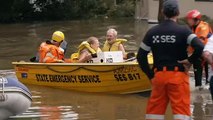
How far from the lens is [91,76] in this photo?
1186cm

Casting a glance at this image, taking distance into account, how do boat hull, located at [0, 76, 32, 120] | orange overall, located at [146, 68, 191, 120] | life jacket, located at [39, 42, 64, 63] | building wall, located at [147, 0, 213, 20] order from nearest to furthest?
orange overall, located at [146, 68, 191, 120]
boat hull, located at [0, 76, 32, 120]
life jacket, located at [39, 42, 64, 63]
building wall, located at [147, 0, 213, 20]

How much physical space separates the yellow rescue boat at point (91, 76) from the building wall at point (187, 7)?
923 inches

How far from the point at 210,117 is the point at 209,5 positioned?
86.1ft

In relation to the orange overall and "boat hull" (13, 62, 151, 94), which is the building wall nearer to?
"boat hull" (13, 62, 151, 94)

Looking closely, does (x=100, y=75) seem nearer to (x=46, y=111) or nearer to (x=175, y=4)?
(x=46, y=111)

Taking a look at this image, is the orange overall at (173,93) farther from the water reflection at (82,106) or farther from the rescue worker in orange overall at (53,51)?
the rescue worker in orange overall at (53,51)

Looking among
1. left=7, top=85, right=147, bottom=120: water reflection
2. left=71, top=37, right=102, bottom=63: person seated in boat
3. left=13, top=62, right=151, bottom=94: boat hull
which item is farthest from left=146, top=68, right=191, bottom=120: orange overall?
left=71, top=37, right=102, bottom=63: person seated in boat

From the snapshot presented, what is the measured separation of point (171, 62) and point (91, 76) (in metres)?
5.17

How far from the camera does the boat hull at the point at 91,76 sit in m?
11.3

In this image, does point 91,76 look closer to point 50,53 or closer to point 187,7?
point 50,53

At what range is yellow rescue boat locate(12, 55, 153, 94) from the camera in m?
11.3

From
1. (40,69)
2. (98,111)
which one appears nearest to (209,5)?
(40,69)

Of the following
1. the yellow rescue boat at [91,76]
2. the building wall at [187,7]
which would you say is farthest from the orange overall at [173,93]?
the building wall at [187,7]

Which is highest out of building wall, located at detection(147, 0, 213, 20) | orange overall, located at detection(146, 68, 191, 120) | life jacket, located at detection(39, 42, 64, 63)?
orange overall, located at detection(146, 68, 191, 120)
